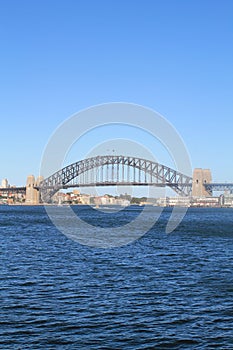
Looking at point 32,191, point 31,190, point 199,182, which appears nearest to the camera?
point 199,182

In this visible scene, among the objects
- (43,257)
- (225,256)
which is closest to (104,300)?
(43,257)

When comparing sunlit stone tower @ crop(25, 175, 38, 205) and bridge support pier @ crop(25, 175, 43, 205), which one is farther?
bridge support pier @ crop(25, 175, 43, 205)

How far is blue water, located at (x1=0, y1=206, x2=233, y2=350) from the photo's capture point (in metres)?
12.8

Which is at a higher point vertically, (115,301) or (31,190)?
(31,190)

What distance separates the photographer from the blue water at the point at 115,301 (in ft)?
42.1

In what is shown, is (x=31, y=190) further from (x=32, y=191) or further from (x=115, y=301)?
(x=115, y=301)

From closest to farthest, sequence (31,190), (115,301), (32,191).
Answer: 1. (115,301)
2. (31,190)
3. (32,191)

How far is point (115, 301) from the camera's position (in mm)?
16562

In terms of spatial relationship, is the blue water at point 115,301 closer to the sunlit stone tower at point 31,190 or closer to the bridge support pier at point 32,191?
the sunlit stone tower at point 31,190

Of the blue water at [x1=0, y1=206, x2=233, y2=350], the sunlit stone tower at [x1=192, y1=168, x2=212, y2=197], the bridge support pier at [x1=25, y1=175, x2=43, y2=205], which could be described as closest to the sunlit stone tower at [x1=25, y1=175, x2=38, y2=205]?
the bridge support pier at [x1=25, y1=175, x2=43, y2=205]

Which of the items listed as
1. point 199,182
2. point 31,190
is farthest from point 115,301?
point 31,190

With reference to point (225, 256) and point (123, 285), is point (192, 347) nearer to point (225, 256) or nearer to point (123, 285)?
point (123, 285)

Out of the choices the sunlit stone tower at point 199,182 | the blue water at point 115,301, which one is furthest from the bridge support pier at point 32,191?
the blue water at point 115,301

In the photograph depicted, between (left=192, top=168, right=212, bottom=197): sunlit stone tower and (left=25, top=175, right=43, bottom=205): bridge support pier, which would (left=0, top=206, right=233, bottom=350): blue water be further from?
(left=25, top=175, right=43, bottom=205): bridge support pier
